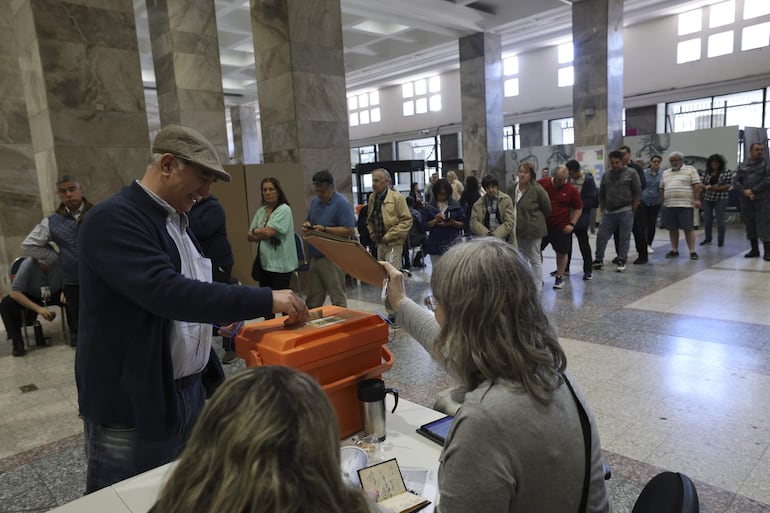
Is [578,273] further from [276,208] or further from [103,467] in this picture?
[103,467]

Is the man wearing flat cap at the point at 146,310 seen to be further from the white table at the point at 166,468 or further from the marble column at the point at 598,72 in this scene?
the marble column at the point at 598,72

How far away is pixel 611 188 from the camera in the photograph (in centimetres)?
744

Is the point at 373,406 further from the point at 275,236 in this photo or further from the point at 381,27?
the point at 381,27

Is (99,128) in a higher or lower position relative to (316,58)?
lower

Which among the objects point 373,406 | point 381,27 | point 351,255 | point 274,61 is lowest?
point 373,406

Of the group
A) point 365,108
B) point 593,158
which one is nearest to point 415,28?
point 593,158

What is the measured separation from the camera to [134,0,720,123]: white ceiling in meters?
13.3

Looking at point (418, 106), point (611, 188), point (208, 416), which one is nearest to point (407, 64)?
point (418, 106)

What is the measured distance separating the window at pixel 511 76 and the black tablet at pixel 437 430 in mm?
20053

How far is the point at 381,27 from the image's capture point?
15.9m

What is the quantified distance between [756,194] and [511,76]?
551 inches

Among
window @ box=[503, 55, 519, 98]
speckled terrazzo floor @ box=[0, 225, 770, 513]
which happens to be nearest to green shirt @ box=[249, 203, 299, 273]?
speckled terrazzo floor @ box=[0, 225, 770, 513]

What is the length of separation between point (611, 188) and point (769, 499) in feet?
18.9

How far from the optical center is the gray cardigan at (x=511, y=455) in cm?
103
